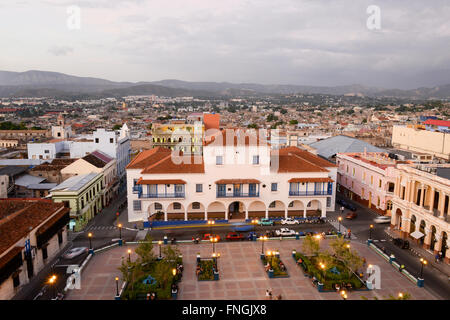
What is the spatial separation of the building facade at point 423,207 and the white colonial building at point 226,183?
7863 mm

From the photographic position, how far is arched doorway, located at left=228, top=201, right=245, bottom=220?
42.8 metres

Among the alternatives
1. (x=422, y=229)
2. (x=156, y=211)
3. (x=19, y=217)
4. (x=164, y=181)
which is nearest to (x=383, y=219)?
(x=422, y=229)

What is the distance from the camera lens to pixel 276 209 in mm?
42969

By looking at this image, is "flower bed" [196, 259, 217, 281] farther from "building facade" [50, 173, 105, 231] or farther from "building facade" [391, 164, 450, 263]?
"building facade" [391, 164, 450, 263]

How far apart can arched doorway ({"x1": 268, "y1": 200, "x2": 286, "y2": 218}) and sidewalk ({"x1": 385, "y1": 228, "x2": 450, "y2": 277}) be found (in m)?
11.8

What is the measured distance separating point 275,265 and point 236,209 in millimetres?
14743

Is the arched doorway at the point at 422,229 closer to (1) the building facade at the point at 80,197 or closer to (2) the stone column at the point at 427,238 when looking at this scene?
(2) the stone column at the point at 427,238

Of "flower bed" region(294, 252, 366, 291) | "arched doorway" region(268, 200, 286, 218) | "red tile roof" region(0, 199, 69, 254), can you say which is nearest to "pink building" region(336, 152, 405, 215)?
"arched doorway" region(268, 200, 286, 218)

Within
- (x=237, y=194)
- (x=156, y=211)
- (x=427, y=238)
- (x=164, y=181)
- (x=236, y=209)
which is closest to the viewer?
(x=427, y=238)

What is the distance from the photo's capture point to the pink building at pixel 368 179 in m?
42.7

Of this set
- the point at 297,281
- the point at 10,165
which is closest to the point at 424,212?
the point at 297,281

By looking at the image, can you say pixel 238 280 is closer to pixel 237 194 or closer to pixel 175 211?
pixel 237 194
